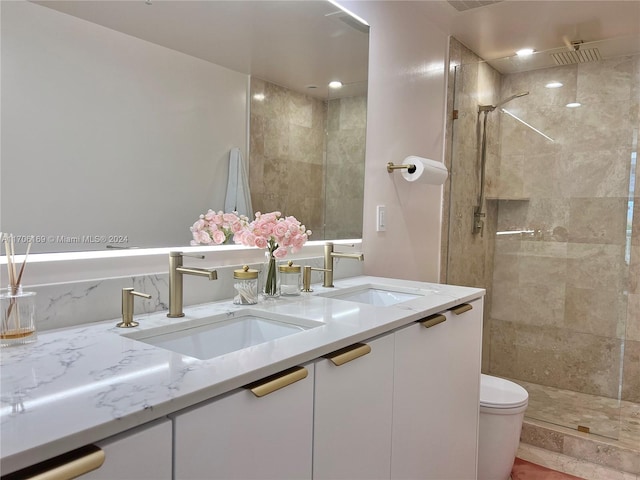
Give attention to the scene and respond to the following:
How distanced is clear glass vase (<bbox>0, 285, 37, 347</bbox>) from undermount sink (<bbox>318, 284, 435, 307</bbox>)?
1029 mm

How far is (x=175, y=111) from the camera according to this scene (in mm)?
1380

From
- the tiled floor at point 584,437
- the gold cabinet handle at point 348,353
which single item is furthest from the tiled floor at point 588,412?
the gold cabinet handle at point 348,353

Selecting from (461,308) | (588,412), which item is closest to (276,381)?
(461,308)

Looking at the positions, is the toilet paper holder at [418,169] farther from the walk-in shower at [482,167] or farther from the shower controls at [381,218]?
the walk-in shower at [482,167]

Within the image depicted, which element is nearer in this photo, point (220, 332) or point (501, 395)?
point (220, 332)

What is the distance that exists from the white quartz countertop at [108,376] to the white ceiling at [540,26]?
75.2 inches

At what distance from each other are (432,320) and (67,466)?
1063 millimetres

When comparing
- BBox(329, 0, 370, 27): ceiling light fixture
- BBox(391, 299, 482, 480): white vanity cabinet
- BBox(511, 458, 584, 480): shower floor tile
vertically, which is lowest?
BBox(511, 458, 584, 480): shower floor tile

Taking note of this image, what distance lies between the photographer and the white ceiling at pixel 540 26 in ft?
7.63

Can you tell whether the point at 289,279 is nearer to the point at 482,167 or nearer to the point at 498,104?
the point at 482,167

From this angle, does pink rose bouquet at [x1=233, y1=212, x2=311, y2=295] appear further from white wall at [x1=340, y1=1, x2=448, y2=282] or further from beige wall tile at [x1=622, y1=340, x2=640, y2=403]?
beige wall tile at [x1=622, y1=340, x2=640, y2=403]

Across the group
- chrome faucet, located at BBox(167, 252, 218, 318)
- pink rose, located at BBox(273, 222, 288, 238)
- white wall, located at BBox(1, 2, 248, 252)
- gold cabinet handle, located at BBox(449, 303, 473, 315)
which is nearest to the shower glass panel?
gold cabinet handle, located at BBox(449, 303, 473, 315)

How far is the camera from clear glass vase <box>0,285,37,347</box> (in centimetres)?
92

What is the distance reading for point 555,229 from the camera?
9.80ft
